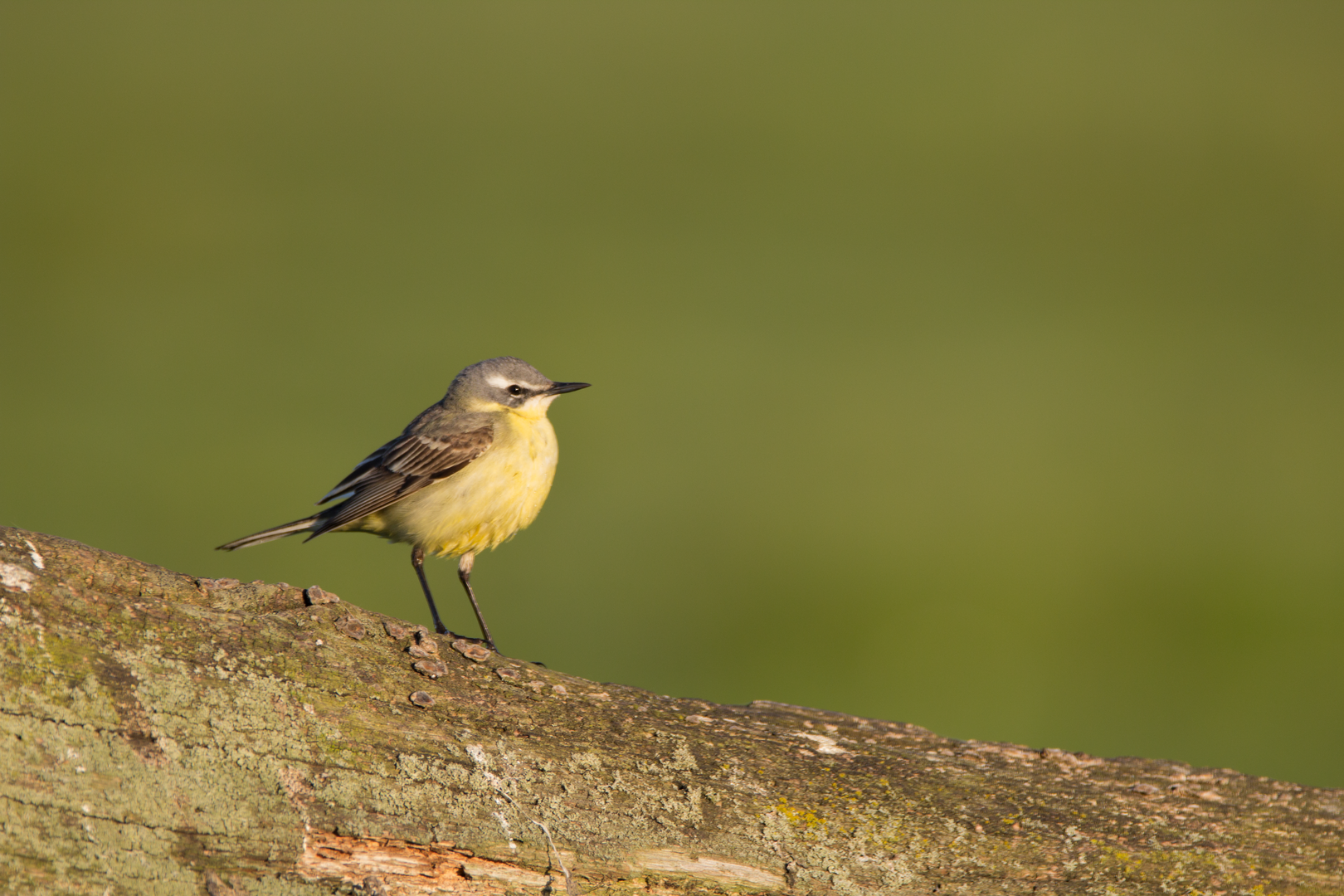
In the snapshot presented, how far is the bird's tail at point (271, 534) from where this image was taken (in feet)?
23.9

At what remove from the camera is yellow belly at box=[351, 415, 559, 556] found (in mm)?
7922

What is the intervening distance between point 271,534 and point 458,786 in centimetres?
364

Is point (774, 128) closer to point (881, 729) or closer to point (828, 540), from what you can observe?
point (828, 540)

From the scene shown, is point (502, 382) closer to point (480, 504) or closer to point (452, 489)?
point (452, 489)

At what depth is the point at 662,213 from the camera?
34250mm

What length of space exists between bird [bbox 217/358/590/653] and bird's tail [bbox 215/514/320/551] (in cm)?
1

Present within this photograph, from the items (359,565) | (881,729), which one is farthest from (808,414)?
(881,729)

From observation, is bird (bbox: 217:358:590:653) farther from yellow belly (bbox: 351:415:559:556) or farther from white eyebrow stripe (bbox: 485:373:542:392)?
white eyebrow stripe (bbox: 485:373:542:392)

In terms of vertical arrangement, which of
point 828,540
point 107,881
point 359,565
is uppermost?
point 828,540

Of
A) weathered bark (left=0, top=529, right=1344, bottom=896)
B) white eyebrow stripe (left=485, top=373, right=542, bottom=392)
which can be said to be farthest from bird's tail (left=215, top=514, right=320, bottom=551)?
weathered bark (left=0, top=529, right=1344, bottom=896)

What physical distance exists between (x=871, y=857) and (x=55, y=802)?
2.79 meters

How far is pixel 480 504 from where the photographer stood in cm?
790

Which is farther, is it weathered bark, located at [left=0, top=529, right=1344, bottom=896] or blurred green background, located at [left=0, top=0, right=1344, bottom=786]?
blurred green background, located at [left=0, top=0, right=1344, bottom=786]

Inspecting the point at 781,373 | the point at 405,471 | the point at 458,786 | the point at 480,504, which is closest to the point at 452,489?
the point at 480,504
